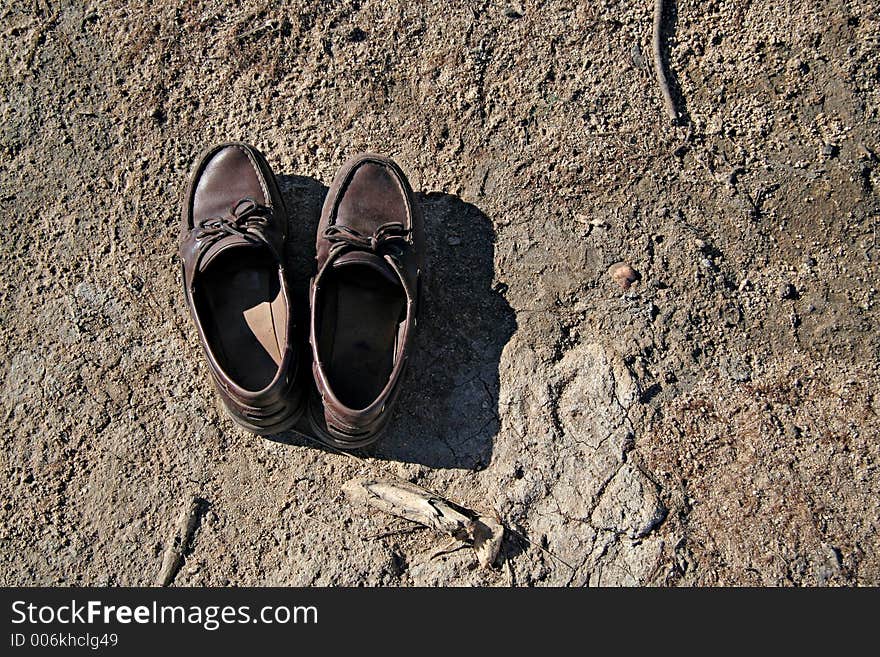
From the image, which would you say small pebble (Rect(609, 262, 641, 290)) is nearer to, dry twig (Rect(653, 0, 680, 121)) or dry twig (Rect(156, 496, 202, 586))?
dry twig (Rect(653, 0, 680, 121))

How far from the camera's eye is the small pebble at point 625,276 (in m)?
2.81

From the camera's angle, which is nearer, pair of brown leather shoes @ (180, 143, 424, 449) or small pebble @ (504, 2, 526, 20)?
pair of brown leather shoes @ (180, 143, 424, 449)

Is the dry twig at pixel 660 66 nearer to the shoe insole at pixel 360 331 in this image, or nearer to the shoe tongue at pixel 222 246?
the shoe insole at pixel 360 331

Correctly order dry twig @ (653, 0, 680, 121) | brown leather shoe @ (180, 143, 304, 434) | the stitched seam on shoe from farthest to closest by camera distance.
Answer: dry twig @ (653, 0, 680, 121) < the stitched seam on shoe < brown leather shoe @ (180, 143, 304, 434)

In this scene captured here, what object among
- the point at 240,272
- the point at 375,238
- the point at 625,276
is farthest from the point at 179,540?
the point at 625,276

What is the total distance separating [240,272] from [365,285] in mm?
484

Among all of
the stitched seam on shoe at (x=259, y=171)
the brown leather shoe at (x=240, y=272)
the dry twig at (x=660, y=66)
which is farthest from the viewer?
the dry twig at (x=660, y=66)

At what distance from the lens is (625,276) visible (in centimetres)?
281

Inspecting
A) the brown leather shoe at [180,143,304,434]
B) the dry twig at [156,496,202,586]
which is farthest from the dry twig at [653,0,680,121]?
the dry twig at [156,496,202,586]

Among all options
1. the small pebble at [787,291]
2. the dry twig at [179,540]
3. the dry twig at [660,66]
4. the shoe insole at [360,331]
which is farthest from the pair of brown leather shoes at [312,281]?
the small pebble at [787,291]

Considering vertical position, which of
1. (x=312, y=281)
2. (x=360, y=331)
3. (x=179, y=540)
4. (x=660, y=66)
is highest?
(x=660, y=66)

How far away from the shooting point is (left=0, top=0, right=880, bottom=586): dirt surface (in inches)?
105

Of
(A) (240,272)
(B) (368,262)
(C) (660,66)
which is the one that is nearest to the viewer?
(B) (368,262)

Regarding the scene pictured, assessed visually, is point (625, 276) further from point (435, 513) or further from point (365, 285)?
point (435, 513)
